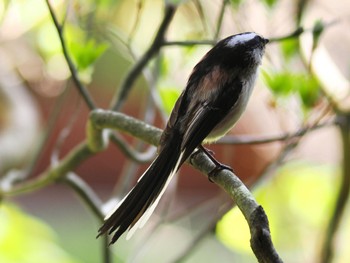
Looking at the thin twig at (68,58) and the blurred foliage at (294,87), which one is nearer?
the thin twig at (68,58)

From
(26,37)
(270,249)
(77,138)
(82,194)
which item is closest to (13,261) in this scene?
(82,194)

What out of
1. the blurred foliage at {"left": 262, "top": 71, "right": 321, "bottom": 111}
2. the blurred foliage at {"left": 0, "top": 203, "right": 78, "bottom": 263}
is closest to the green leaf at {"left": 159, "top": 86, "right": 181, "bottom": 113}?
the blurred foliage at {"left": 262, "top": 71, "right": 321, "bottom": 111}

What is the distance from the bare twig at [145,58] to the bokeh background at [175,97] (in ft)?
0.24

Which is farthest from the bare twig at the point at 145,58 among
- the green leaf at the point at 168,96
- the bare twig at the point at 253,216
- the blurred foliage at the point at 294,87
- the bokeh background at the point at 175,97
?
the bare twig at the point at 253,216

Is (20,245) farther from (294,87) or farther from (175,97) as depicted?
(294,87)

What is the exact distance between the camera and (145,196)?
139 centimetres

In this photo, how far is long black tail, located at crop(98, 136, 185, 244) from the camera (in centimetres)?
129

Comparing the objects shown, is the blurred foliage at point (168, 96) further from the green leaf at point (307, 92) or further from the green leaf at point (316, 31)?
the green leaf at point (316, 31)

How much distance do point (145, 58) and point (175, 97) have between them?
0.86 feet

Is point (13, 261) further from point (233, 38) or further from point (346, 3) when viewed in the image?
point (346, 3)

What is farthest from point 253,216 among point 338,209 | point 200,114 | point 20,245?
point 20,245

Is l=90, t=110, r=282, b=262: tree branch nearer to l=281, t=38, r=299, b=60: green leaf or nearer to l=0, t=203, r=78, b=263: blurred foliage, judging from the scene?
l=281, t=38, r=299, b=60: green leaf

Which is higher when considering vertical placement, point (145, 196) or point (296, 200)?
point (145, 196)

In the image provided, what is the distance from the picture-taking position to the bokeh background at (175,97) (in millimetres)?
1985
